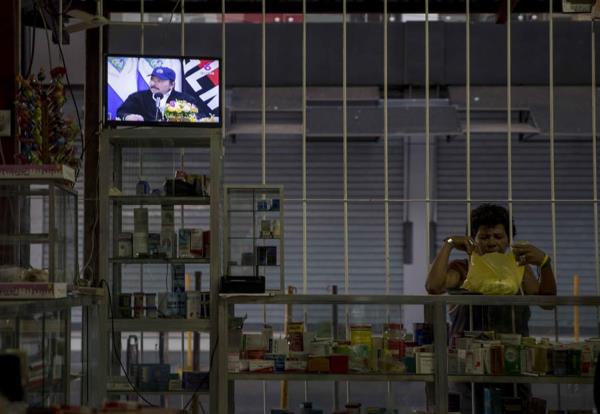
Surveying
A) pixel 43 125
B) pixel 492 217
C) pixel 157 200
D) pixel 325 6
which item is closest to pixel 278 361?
pixel 157 200

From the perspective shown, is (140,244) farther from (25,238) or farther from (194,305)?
(25,238)

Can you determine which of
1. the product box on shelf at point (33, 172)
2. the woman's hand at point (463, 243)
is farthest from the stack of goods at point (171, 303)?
the woman's hand at point (463, 243)

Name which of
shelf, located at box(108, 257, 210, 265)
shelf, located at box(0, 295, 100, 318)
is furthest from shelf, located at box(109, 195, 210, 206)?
shelf, located at box(0, 295, 100, 318)

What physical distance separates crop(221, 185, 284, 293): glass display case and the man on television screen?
0.55m

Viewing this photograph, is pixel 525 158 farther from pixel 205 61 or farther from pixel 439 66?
pixel 205 61

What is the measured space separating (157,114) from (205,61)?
0.42m

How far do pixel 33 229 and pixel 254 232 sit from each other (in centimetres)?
138

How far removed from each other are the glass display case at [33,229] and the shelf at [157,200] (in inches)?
31.7

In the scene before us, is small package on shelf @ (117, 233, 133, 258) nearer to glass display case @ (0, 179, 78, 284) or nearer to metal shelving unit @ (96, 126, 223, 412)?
metal shelving unit @ (96, 126, 223, 412)

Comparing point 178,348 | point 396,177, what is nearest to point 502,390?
point 396,177

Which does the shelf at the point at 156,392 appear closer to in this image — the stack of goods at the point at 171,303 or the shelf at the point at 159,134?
the stack of goods at the point at 171,303

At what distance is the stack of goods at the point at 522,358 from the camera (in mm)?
5555

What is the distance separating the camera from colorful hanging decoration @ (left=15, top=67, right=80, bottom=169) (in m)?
5.52

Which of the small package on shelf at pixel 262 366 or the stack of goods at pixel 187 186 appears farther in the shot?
the stack of goods at pixel 187 186
